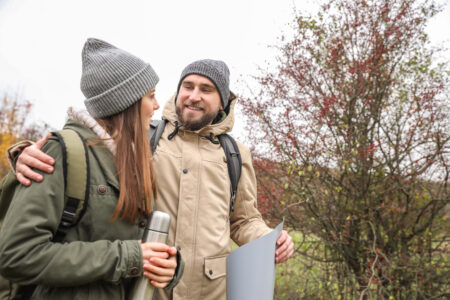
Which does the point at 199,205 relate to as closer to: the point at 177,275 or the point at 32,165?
the point at 177,275

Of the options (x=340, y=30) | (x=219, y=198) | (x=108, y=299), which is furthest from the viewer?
(x=340, y=30)

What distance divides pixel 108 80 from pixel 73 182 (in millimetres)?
454

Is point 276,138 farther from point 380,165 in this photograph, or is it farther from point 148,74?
point 148,74

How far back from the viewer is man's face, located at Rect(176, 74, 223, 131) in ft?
7.51

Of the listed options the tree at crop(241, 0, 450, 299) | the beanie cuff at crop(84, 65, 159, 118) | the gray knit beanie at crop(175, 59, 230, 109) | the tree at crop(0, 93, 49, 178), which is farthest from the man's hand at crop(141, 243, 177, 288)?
the tree at crop(0, 93, 49, 178)

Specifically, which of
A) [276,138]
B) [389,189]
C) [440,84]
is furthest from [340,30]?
[389,189]

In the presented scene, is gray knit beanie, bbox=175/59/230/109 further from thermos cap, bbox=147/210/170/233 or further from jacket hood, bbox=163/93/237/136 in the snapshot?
thermos cap, bbox=147/210/170/233

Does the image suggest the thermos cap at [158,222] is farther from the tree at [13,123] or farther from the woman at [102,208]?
the tree at [13,123]

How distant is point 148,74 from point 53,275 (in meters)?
0.87

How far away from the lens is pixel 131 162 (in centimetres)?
138

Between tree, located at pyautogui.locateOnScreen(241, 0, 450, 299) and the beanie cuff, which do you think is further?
tree, located at pyautogui.locateOnScreen(241, 0, 450, 299)

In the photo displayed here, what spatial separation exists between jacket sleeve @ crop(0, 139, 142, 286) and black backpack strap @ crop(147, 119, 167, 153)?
3.02 ft

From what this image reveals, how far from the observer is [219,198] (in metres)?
2.13

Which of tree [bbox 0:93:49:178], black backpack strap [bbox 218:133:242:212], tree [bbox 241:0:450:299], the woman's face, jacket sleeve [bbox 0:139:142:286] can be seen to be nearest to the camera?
jacket sleeve [bbox 0:139:142:286]
